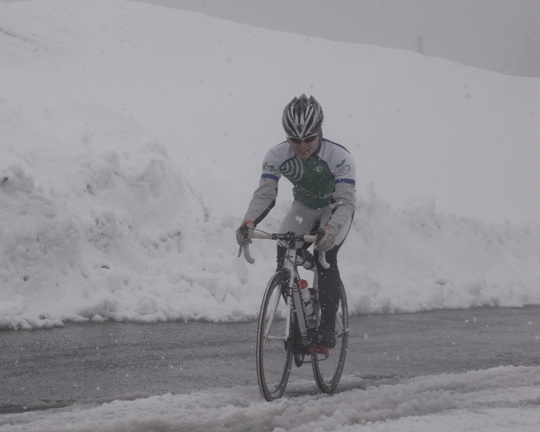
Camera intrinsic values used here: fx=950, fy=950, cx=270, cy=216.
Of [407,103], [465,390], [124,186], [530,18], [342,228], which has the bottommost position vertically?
[465,390]

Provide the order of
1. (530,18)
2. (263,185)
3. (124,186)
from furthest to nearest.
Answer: (530,18)
(124,186)
(263,185)

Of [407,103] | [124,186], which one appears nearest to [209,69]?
[407,103]

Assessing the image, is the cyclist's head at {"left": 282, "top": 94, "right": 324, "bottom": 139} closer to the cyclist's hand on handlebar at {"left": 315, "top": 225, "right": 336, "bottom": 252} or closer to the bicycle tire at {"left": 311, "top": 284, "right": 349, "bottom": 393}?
the cyclist's hand on handlebar at {"left": 315, "top": 225, "right": 336, "bottom": 252}

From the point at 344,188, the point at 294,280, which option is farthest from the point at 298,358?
the point at 344,188

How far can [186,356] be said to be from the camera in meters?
8.93

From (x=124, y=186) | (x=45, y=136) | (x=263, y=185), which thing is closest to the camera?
(x=263, y=185)

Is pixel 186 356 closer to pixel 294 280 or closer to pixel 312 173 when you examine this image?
pixel 294 280

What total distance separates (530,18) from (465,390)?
335 feet

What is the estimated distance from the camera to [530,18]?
10325 cm

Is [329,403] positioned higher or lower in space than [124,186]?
lower

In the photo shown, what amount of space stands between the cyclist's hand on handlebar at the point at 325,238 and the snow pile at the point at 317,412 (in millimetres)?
1096

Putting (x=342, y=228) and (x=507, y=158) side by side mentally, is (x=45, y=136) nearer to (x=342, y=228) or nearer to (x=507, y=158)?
(x=342, y=228)

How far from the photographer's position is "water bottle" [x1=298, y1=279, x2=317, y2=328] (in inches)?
291

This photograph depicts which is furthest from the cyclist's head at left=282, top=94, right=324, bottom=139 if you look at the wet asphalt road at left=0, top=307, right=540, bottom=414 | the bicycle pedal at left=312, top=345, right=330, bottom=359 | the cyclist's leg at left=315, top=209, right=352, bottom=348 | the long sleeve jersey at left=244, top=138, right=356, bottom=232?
the wet asphalt road at left=0, top=307, right=540, bottom=414
